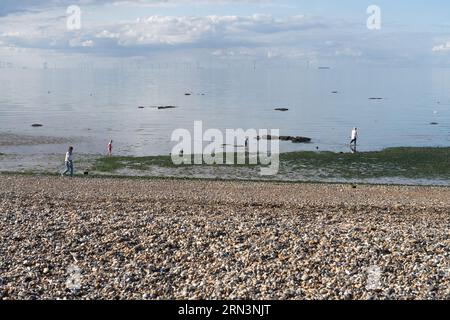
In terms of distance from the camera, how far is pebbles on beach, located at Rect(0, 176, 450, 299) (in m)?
12.9

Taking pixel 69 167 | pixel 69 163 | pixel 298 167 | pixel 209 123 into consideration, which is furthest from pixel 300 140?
pixel 69 163

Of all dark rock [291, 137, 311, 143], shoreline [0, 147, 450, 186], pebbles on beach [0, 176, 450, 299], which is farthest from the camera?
dark rock [291, 137, 311, 143]

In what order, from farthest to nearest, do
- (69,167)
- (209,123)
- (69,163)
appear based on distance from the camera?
(209,123)
(69,167)
(69,163)

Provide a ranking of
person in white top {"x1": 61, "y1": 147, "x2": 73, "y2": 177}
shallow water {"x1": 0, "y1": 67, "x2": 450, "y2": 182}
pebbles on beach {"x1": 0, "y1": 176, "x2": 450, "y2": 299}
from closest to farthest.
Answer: pebbles on beach {"x1": 0, "y1": 176, "x2": 450, "y2": 299} < person in white top {"x1": 61, "y1": 147, "x2": 73, "y2": 177} < shallow water {"x1": 0, "y1": 67, "x2": 450, "y2": 182}

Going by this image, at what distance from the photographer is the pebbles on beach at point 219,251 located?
12.9 metres

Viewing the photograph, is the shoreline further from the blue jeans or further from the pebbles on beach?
the pebbles on beach

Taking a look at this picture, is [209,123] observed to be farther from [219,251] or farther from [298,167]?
[219,251]

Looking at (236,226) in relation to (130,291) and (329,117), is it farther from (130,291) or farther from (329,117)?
(329,117)

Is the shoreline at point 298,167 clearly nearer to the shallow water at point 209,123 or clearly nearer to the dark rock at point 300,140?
the shallow water at point 209,123

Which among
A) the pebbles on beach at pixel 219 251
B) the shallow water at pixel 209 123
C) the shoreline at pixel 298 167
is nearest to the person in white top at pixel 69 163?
the shoreline at pixel 298 167

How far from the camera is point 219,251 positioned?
1544cm

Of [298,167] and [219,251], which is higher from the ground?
[219,251]

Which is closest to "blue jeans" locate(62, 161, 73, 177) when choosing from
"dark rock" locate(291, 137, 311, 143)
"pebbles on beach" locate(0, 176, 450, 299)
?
"pebbles on beach" locate(0, 176, 450, 299)

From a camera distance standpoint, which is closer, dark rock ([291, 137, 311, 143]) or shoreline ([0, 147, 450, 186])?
shoreline ([0, 147, 450, 186])
